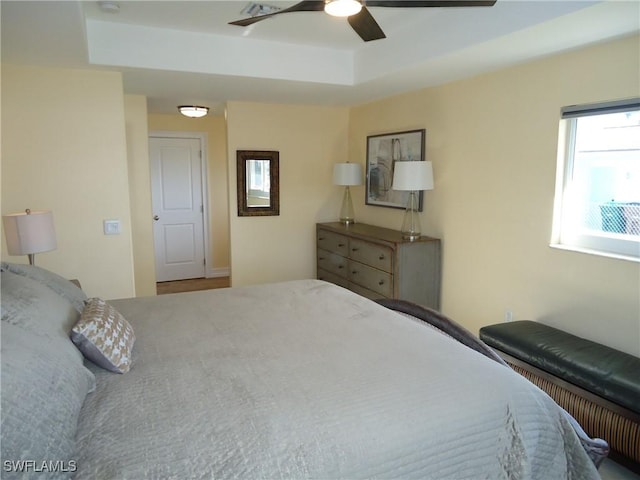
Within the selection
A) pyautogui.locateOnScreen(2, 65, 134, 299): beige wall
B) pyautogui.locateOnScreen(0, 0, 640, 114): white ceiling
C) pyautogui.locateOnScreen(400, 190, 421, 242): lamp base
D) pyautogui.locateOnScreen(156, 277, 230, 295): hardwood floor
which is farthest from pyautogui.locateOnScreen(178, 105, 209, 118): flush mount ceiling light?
pyautogui.locateOnScreen(400, 190, 421, 242): lamp base

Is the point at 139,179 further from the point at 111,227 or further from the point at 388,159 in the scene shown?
the point at 388,159

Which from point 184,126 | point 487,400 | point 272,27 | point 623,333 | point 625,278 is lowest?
Result: point 623,333

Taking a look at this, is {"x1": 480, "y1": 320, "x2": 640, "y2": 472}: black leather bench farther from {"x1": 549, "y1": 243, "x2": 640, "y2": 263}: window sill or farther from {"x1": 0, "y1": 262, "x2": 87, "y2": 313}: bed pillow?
{"x1": 0, "y1": 262, "x2": 87, "y2": 313}: bed pillow

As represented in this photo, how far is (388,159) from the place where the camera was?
448 cm

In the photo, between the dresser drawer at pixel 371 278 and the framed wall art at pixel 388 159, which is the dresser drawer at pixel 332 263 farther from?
the framed wall art at pixel 388 159

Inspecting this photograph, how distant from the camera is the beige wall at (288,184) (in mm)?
4777

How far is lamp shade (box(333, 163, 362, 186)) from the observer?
474 cm

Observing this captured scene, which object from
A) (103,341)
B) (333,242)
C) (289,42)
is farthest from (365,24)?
(333,242)

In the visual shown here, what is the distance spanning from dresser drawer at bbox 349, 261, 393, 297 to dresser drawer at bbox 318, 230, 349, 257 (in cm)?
A: 19

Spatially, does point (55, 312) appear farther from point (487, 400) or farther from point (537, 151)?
point (537, 151)

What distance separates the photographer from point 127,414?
4.14 ft

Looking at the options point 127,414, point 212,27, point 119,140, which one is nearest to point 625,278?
point 127,414

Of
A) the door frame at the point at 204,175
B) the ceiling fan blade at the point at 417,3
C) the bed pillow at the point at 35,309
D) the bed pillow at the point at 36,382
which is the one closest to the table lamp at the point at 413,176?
the ceiling fan blade at the point at 417,3

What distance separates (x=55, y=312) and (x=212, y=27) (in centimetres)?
237
